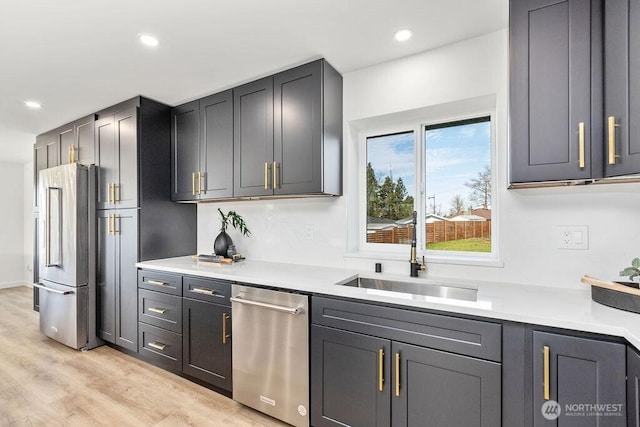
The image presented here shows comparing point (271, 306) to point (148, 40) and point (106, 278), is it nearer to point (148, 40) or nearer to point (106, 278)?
point (148, 40)

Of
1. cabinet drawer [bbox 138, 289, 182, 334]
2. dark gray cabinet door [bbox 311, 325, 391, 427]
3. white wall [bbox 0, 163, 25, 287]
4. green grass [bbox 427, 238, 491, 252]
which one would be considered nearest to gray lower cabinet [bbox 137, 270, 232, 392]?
cabinet drawer [bbox 138, 289, 182, 334]

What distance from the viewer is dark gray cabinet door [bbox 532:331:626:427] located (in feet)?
3.64

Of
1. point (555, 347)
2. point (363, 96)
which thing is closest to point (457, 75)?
point (363, 96)

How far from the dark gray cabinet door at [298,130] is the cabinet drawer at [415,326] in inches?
33.9

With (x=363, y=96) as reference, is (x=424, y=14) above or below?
above

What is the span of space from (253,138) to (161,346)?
6.21 feet

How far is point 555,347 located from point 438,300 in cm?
46

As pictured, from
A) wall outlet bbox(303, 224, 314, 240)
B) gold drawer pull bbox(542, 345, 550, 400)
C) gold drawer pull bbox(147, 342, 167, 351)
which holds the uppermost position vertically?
wall outlet bbox(303, 224, 314, 240)

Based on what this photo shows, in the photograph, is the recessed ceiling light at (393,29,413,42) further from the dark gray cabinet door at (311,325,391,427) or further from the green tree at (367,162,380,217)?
the dark gray cabinet door at (311,325,391,427)

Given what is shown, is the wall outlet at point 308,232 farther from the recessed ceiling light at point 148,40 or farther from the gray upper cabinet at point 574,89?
the recessed ceiling light at point 148,40

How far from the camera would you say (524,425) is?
1.26 m

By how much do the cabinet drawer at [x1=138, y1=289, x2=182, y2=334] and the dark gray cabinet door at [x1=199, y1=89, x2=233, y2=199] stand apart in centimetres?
93

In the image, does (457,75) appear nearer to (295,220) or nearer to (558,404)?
(295,220)

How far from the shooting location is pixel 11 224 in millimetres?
5641
